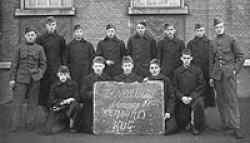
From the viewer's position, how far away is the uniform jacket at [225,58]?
7.02 meters

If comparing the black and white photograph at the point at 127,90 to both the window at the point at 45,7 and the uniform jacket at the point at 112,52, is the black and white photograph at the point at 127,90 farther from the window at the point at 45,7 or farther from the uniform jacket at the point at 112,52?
the window at the point at 45,7

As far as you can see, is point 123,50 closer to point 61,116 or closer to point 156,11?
point 61,116

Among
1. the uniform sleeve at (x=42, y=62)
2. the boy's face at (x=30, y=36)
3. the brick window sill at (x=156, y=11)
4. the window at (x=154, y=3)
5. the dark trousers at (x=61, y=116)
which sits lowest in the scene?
the dark trousers at (x=61, y=116)

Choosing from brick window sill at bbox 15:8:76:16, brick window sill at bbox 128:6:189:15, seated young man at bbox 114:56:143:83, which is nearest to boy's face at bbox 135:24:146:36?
seated young man at bbox 114:56:143:83

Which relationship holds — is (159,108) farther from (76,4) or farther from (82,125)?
(76,4)

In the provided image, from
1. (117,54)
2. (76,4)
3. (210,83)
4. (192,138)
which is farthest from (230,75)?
(76,4)

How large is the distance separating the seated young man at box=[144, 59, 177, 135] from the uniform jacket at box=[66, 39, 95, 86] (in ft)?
5.08

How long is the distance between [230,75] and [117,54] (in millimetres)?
2435

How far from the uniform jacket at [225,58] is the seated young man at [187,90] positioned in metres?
0.35

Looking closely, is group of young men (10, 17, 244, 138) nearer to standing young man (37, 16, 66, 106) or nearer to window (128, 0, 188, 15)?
standing young man (37, 16, 66, 106)

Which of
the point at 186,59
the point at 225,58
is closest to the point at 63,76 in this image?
the point at 186,59

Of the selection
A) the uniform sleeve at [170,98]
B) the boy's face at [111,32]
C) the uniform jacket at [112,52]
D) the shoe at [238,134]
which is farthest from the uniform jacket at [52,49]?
the shoe at [238,134]

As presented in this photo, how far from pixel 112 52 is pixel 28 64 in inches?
69.8

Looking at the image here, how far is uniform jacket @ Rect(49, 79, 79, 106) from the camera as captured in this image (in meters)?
7.25
